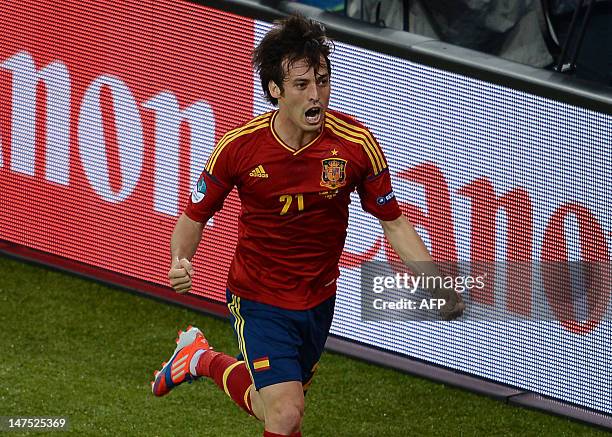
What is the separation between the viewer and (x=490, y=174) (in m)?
6.43

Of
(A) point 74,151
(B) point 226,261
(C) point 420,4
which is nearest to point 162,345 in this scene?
(B) point 226,261

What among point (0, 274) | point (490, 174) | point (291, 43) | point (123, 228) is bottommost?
point (0, 274)

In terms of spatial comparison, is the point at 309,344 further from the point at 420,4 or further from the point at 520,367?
the point at 420,4

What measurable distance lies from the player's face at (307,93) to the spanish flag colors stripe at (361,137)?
0.55 feet

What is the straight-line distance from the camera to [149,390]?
6.75 metres

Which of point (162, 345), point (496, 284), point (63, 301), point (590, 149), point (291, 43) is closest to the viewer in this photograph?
point (291, 43)

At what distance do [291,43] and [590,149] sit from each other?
1.63 metres

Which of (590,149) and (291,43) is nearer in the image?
(291,43)

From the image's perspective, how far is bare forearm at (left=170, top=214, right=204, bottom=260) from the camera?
5289mm

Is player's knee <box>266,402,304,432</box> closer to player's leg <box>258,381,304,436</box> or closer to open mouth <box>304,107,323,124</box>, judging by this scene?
player's leg <box>258,381,304,436</box>

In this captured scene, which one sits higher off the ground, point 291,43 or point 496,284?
point 291,43

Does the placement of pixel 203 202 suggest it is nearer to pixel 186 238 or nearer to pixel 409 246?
pixel 186 238

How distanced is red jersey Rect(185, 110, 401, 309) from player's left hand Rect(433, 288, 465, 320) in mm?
349

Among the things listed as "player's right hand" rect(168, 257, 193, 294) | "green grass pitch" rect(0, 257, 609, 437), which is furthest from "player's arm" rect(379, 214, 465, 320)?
"green grass pitch" rect(0, 257, 609, 437)
